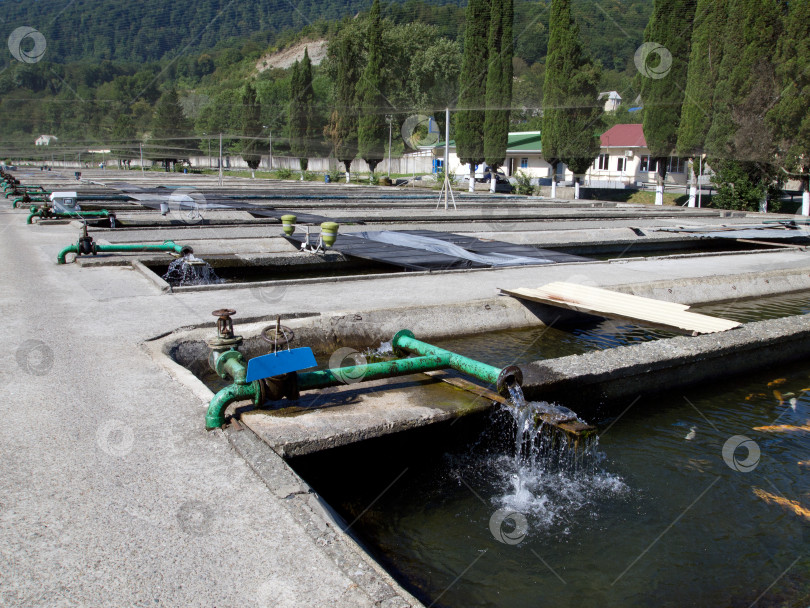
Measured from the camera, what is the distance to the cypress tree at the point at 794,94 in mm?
25922

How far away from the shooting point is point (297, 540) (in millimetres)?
3031

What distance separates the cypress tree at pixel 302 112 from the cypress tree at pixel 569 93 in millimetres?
35241

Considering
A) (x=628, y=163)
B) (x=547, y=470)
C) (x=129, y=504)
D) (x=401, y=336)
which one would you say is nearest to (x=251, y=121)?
(x=628, y=163)

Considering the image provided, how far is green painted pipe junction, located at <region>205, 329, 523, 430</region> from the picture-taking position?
14.1 feet

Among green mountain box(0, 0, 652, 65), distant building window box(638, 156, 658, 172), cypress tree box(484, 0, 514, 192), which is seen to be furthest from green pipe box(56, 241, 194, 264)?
distant building window box(638, 156, 658, 172)

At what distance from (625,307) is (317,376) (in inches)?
169

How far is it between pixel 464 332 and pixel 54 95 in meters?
46.6

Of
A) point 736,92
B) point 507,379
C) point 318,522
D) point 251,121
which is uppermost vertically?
point 251,121

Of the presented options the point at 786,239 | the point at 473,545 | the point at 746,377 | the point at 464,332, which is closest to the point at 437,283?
the point at 464,332

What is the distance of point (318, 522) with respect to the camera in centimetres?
319

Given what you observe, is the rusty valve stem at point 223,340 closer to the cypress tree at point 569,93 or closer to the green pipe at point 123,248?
the green pipe at point 123,248

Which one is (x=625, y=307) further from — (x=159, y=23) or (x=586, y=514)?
(x=159, y=23)

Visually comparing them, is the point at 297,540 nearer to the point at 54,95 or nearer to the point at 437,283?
the point at 437,283

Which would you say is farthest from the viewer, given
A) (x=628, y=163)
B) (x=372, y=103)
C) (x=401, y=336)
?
(x=372, y=103)
